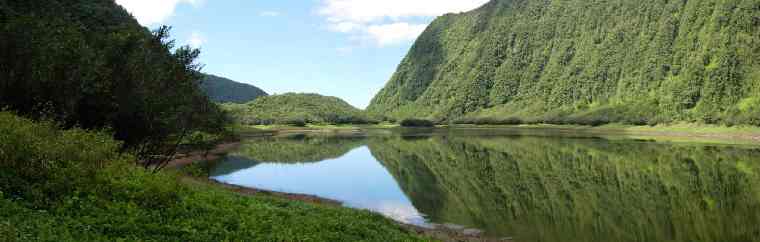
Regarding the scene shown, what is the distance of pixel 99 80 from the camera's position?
85.0 ft

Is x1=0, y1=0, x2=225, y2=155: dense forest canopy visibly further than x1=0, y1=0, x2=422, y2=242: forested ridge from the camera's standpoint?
Yes

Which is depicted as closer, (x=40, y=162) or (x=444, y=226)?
(x=40, y=162)

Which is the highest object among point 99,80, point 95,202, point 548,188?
point 99,80

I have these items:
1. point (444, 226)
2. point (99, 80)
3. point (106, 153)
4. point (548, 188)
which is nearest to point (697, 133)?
point (548, 188)

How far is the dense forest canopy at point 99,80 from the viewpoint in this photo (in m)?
21.8

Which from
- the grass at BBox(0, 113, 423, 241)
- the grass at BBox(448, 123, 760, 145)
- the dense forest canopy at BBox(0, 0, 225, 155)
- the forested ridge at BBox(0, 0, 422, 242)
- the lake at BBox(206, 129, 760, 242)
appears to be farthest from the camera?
the grass at BBox(448, 123, 760, 145)

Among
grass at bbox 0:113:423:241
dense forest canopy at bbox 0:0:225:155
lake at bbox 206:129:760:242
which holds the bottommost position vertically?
lake at bbox 206:129:760:242

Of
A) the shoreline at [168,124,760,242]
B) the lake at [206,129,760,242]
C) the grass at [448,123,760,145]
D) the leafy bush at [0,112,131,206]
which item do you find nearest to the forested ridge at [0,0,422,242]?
the leafy bush at [0,112,131,206]

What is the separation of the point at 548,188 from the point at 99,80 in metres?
40.9

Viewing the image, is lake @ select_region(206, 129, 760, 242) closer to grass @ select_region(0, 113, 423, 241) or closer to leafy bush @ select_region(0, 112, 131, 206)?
grass @ select_region(0, 113, 423, 241)

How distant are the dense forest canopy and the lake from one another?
1605cm

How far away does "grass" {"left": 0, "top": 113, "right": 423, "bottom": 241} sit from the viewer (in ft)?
45.8

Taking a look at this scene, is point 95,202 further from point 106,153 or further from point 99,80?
point 99,80

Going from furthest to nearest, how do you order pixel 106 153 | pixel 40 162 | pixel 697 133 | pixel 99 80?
pixel 697 133 → pixel 99 80 → pixel 106 153 → pixel 40 162
